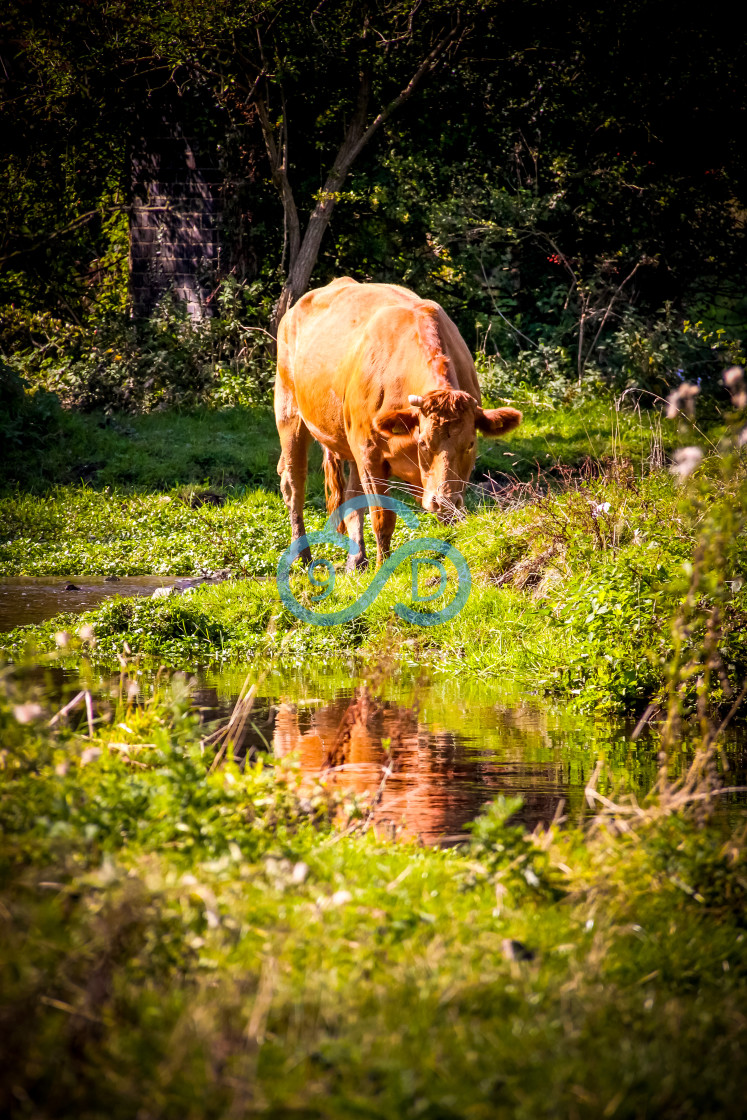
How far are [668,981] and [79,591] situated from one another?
26.4 feet

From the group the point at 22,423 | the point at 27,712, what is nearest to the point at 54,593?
the point at 22,423

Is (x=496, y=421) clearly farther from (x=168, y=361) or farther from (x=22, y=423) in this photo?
(x=168, y=361)

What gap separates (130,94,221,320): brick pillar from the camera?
20.3 meters

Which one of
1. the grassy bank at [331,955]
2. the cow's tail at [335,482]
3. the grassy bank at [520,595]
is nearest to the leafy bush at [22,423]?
the grassy bank at [520,595]

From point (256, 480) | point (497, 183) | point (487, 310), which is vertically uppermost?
point (497, 183)

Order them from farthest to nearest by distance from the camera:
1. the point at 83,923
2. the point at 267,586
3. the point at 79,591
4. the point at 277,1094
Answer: the point at 79,591
the point at 267,586
the point at 83,923
the point at 277,1094

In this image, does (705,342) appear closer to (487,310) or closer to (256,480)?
(487,310)

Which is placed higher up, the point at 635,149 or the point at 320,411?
the point at 635,149

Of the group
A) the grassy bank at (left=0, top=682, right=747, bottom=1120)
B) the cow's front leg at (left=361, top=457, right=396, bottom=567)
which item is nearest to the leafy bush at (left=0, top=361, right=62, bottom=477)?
the cow's front leg at (left=361, top=457, right=396, bottom=567)

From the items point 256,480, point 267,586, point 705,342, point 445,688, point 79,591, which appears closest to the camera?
point 445,688

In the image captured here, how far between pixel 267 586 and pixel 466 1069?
7312mm

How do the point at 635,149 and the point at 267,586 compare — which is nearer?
the point at 267,586

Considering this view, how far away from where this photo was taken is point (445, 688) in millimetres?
7500

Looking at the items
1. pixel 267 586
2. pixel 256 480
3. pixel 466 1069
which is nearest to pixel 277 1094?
pixel 466 1069
